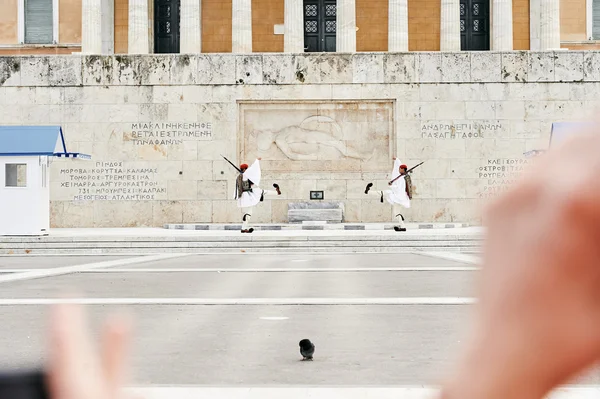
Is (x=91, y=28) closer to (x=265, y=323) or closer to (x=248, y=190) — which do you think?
(x=248, y=190)

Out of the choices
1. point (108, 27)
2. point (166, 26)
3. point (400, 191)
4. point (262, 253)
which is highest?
point (166, 26)

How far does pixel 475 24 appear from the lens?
47750 millimetres

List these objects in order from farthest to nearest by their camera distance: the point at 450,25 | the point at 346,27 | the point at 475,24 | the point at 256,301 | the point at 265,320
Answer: the point at 475,24
the point at 450,25
the point at 346,27
the point at 256,301
the point at 265,320

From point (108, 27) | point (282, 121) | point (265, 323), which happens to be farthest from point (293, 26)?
point (265, 323)

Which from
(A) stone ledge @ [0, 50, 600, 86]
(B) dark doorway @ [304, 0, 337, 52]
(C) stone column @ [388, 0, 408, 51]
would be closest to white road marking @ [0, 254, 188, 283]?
(A) stone ledge @ [0, 50, 600, 86]

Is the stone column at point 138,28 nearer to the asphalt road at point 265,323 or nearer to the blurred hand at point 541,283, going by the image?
the asphalt road at point 265,323

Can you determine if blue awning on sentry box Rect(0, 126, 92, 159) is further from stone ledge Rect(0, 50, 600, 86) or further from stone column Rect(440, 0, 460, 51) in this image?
stone column Rect(440, 0, 460, 51)

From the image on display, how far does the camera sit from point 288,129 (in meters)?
32.6

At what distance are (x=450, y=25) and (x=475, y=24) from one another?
6719 mm

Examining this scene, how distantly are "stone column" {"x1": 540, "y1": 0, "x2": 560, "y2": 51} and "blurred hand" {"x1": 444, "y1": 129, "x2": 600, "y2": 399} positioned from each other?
42.8 meters

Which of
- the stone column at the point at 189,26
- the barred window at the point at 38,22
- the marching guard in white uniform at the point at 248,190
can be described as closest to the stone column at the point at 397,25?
the stone column at the point at 189,26

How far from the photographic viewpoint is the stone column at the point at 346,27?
39.7 metres

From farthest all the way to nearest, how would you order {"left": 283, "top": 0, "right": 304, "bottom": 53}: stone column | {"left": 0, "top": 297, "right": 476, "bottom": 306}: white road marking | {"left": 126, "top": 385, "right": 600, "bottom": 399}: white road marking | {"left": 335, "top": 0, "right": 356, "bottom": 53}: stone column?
{"left": 283, "top": 0, "right": 304, "bottom": 53}: stone column → {"left": 335, "top": 0, "right": 356, "bottom": 53}: stone column → {"left": 0, "top": 297, "right": 476, "bottom": 306}: white road marking → {"left": 126, "top": 385, "right": 600, "bottom": 399}: white road marking

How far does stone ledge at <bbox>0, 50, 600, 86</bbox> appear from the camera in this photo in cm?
3281
